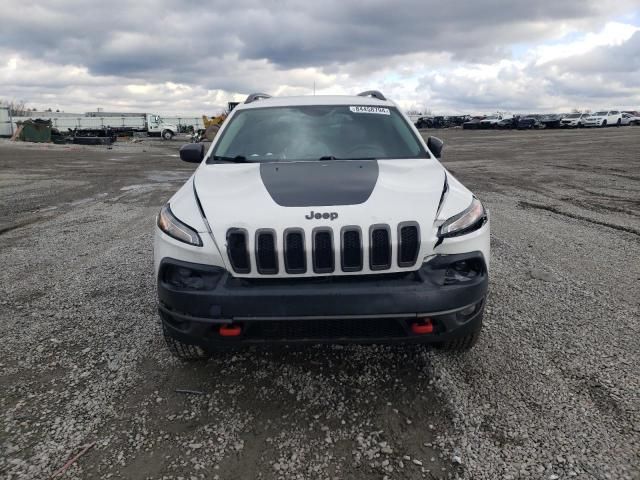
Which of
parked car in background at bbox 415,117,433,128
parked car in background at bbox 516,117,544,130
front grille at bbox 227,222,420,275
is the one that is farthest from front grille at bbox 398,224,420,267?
parked car in background at bbox 415,117,433,128

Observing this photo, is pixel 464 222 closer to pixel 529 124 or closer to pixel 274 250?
pixel 274 250

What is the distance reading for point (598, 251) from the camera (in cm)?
555

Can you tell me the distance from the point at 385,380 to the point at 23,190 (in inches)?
447

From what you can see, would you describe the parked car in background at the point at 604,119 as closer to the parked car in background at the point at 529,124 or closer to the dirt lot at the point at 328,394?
the parked car in background at the point at 529,124

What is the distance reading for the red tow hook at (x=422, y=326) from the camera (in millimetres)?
2494

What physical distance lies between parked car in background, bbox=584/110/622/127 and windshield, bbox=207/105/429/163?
2113 inches

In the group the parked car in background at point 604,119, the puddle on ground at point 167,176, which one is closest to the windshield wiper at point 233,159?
the puddle on ground at point 167,176

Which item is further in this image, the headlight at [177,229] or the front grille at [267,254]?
the headlight at [177,229]

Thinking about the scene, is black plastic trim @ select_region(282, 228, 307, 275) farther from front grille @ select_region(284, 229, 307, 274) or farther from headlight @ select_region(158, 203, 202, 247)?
headlight @ select_region(158, 203, 202, 247)

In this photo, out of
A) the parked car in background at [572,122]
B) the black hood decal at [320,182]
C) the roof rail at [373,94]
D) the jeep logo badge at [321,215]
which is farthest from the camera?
the parked car in background at [572,122]

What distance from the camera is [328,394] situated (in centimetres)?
278

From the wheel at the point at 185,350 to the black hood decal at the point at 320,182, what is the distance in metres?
1.03

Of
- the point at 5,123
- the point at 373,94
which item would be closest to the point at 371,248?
the point at 373,94

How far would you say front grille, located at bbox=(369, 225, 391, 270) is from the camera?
2.47 metres
